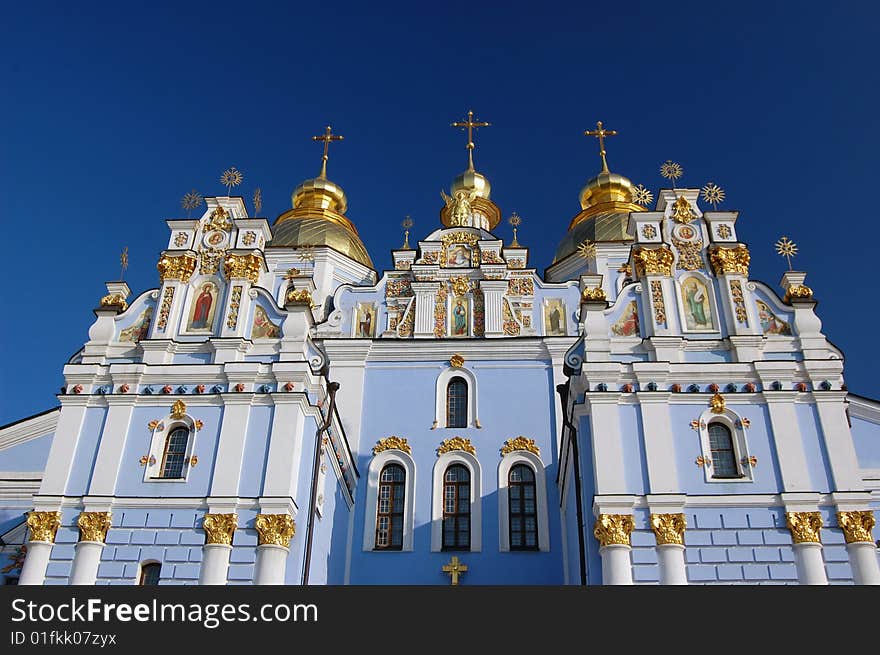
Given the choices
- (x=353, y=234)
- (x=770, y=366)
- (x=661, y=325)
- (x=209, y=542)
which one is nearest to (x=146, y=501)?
(x=209, y=542)

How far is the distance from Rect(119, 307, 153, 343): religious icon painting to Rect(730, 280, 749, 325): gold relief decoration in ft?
42.3

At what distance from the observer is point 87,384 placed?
62.5ft

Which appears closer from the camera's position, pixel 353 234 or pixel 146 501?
pixel 146 501

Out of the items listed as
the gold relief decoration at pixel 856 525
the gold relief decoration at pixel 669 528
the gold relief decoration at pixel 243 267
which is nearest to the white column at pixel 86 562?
the gold relief decoration at pixel 243 267

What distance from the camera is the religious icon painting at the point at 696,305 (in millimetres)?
19625

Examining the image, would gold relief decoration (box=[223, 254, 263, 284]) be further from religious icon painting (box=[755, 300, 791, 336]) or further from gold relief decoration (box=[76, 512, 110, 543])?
religious icon painting (box=[755, 300, 791, 336])

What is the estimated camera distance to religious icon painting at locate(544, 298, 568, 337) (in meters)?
24.8

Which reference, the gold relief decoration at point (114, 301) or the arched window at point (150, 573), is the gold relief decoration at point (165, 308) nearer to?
the gold relief decoration at point (114, 301)

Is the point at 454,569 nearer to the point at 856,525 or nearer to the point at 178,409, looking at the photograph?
the point at 178,409

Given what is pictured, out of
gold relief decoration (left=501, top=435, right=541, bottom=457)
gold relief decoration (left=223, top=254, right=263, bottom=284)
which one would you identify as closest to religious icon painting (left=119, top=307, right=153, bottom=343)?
gold relief decoration (left=223, top=254, right=263, bottom=284)

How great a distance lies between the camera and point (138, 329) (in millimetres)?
20484

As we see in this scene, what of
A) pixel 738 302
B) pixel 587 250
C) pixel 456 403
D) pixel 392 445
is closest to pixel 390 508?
pixel 392 445
